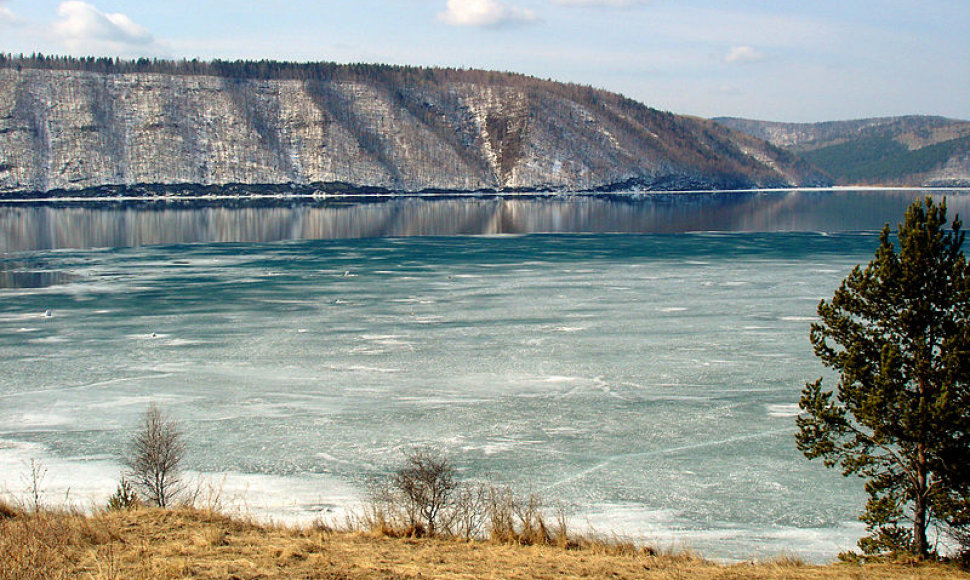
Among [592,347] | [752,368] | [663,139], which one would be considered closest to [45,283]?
[592,347]

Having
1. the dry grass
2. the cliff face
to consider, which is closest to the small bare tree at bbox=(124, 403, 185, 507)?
the dry grass

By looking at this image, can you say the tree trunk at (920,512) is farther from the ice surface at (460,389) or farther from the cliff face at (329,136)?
the cliff face at (329,136)

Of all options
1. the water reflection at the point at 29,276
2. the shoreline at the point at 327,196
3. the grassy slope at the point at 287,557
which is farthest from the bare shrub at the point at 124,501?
the shoreline at the point at 327,196

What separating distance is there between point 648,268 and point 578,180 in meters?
113

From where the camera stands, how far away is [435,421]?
49.1 ft

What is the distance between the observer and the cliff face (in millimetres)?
128875

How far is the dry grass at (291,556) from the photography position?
829 cm

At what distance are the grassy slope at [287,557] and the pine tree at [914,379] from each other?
0.70 meters

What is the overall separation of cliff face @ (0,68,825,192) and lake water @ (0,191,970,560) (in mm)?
96425

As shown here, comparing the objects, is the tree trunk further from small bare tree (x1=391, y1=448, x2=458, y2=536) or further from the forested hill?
the forested hill

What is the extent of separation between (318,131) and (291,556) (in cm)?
14111

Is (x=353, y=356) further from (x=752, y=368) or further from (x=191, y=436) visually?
(x=752, y=368)

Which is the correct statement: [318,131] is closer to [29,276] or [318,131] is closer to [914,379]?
[29,276]

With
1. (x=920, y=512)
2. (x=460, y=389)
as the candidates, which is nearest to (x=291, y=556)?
(x=920, y=512)
